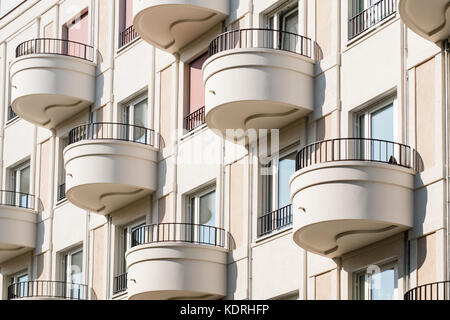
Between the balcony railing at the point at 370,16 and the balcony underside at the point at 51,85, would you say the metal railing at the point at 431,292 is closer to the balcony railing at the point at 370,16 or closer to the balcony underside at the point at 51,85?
the balcony railing at the point at 370,16

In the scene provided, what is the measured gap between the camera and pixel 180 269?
35438mm

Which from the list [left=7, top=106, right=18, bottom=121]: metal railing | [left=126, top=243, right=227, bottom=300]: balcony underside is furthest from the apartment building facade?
[left=7, top=106, right=18, bottom=121]: metal railing

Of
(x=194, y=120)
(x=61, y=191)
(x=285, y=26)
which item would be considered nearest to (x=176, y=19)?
(x=194, y=120)

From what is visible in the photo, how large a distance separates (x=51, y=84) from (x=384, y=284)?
45.1 feet

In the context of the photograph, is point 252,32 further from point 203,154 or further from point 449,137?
point 449,137

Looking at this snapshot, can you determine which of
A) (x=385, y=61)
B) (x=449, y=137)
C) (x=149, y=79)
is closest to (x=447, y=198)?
(x=449, y=137)

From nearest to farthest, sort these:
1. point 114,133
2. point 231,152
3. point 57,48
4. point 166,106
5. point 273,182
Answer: point 273,182 → point 231,152 → point 166,106 → point 114,133 → point 57,48

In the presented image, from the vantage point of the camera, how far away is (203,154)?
1471 inches

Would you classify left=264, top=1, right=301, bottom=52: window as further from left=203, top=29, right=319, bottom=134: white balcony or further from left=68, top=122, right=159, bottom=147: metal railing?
left=68, top=122, right=159, bottom=147: metal railing

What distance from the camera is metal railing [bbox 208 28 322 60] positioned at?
34531mm

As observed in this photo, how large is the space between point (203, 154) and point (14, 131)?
37.2 ft

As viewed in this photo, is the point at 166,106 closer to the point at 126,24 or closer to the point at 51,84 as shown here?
the point at 126,24

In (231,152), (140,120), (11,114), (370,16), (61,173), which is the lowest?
(231,152)
